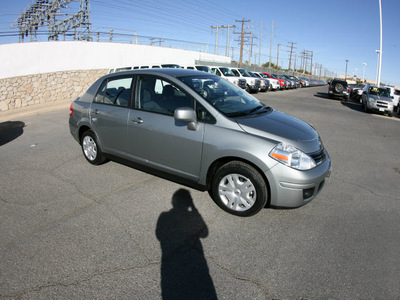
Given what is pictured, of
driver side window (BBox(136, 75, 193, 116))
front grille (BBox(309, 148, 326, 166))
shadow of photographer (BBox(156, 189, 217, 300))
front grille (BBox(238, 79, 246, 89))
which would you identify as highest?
front grille (BBox(238, 79, 246, 89))

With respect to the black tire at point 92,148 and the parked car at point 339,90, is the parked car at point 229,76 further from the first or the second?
the black tire at point 92,148

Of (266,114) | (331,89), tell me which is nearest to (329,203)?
(266,114)

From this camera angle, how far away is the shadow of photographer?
244cm

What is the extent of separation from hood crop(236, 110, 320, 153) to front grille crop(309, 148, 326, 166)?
0.05m

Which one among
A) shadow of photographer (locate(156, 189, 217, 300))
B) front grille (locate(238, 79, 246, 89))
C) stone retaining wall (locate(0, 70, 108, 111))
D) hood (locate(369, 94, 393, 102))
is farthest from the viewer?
front grille (locate(238, 79, 246, 89))

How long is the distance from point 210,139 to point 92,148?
2609 millimetres

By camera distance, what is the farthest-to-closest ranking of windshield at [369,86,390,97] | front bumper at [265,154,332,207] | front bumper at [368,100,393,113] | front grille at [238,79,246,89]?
front grille at [238,79,246,89] < windshield at [369,86,390,97] < front bumper at [368,100,393,113] < front bumper at [265,154,332,207]

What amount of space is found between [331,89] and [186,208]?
78.6 feet

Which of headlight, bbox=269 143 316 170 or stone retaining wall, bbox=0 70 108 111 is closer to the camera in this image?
headlight, bbox=269 143 316 170

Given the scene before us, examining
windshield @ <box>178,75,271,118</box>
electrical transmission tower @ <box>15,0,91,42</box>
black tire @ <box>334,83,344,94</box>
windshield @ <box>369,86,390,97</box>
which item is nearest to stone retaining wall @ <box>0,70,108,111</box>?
electrical transmission tower @ <box>15,0,91,42</box>

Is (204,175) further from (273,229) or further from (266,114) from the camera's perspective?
(266,114)

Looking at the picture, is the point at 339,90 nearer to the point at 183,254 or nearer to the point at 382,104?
the point at 382,104

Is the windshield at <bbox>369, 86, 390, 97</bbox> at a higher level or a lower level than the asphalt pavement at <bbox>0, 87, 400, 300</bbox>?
higher

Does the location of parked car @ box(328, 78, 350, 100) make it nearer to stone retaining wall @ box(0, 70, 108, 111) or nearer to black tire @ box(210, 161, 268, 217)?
stone retaining wall @ box(0, 70, 108, 111)
